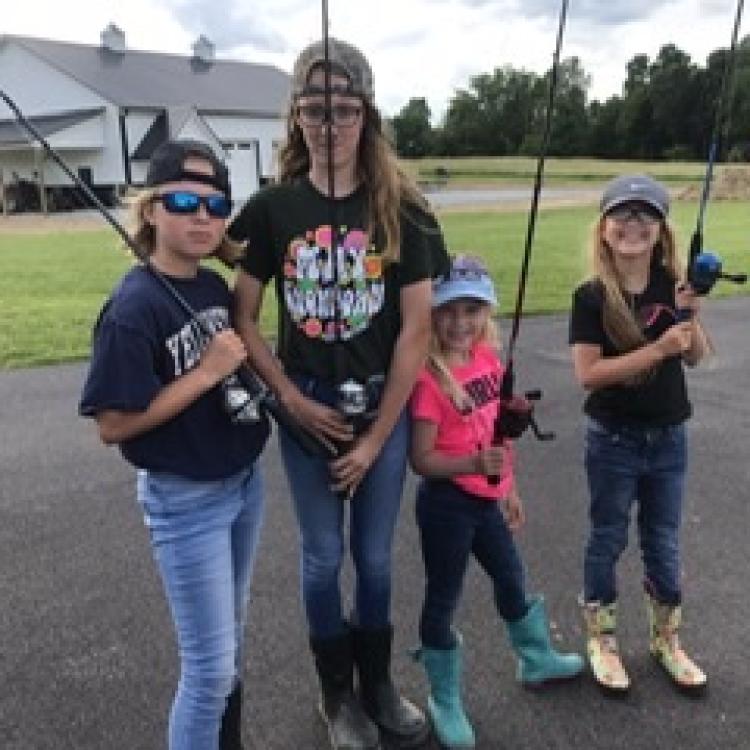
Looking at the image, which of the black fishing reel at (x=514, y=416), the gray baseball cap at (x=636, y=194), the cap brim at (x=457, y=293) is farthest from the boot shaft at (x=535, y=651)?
the gray baseball cap at (x=636, y=194)

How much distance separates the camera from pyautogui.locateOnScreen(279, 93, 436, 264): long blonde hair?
2613 mm

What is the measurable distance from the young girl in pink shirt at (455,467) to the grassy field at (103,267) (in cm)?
67

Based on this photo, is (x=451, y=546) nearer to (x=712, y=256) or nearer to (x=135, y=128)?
(x=712, y=256)

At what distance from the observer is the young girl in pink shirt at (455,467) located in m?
2.81

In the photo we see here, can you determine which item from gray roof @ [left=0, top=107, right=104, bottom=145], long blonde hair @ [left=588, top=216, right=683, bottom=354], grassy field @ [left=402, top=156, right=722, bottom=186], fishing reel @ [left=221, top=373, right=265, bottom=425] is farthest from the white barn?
fishing reel @ [left=221, top=373, right=265, bottom=425]

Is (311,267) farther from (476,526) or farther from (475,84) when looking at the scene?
(475,84)

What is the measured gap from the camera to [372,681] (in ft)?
9.70

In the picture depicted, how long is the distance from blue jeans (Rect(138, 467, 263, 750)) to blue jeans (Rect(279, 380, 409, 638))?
0.25 m

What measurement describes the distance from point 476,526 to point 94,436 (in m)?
3.85

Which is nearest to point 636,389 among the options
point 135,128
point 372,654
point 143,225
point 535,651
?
point 535,651

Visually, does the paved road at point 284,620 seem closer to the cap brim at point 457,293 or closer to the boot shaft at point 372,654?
the boot shaft at point 372,654

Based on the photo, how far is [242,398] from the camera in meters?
2.38

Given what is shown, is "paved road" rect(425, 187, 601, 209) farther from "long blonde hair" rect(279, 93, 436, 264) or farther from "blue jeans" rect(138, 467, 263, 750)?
"blue jeans" rect(138, 467, 263, 750)

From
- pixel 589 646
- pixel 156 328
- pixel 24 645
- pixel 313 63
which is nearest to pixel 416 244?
pixel 313 63
